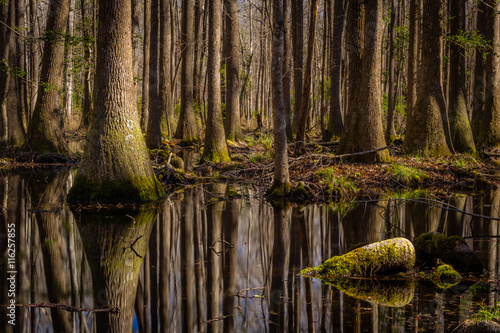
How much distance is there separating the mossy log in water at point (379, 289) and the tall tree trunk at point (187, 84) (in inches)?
741

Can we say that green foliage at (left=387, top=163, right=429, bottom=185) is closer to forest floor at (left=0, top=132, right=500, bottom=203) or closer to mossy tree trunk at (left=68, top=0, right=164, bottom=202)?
forest floor at (left=0, top=132, right=500, bottom=203)

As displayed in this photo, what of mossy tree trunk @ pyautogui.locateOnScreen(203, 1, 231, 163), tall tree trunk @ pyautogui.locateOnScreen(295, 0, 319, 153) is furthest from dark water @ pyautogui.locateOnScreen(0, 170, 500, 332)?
mossy tree trunk @ pyautogui.locateOnScreen(203, 1, 231, 163)

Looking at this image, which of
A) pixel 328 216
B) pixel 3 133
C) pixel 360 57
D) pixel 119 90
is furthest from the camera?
pixel 3 133

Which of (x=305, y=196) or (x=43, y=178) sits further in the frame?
(x=43, y=178)

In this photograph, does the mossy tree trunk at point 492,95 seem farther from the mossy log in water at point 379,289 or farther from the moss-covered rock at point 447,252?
the mossy log in water at point 379,289

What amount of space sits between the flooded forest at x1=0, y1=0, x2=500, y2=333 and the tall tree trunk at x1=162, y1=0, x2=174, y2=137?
1.85m

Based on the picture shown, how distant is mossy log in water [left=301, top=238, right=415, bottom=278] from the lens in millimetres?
5711

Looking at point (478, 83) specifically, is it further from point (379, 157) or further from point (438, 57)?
point (379, 157)

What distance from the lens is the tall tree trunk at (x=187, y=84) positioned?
23.3m

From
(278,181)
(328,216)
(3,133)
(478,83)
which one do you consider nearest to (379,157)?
(278,181)

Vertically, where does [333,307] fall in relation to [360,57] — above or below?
below

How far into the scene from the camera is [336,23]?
21.8 m

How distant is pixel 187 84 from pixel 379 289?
19.2 metres

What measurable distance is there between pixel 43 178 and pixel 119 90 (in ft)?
19.3
